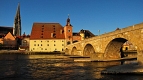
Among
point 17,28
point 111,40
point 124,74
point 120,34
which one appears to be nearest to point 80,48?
point 111,40

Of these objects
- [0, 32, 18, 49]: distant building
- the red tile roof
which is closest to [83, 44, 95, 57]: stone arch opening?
the red tile roof

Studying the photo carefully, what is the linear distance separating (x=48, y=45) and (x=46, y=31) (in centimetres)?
834

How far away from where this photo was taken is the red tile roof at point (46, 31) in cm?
11281

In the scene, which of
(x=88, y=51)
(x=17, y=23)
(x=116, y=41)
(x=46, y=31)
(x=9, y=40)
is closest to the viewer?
(x=116, y=41)

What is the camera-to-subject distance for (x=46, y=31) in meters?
114

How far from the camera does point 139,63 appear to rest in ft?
87.8

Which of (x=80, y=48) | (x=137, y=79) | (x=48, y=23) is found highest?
(x=48, y=23)

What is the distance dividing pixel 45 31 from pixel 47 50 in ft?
36.4

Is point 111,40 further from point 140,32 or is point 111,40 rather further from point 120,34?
point 140,32

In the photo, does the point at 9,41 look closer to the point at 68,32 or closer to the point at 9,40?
the point at 9,40

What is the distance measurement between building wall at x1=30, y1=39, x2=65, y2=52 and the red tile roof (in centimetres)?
232

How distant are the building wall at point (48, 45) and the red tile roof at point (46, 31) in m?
2.32

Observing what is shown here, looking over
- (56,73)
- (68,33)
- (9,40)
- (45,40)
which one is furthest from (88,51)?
(9,40)

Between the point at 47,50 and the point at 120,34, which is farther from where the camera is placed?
the point at 47,50
